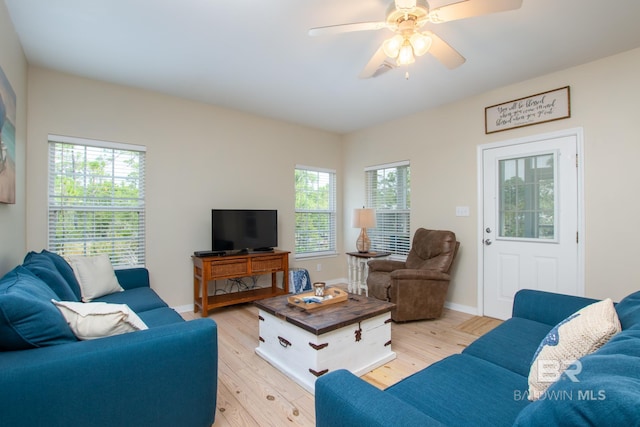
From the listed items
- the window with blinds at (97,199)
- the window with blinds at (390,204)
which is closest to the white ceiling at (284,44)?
the window with blinds at (97,199)

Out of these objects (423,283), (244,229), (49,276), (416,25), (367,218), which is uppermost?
(416,25)

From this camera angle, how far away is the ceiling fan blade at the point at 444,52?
74.9 inches

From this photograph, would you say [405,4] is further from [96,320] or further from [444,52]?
[96,320]

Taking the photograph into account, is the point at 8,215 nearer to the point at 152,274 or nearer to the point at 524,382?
the point at 152,274

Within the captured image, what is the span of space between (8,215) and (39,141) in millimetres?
1037

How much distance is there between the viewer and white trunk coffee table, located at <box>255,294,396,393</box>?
2.00 meters

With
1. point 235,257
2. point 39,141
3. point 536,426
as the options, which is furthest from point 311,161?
point 536,426

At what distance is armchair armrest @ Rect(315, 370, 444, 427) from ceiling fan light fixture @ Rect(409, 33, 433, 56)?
1.93 meters

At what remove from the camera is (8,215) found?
2.18 m

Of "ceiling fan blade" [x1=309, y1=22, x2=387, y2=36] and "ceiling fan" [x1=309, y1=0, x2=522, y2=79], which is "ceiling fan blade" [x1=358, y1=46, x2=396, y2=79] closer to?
"ceiling fan" [x1=309, y1=0, x2=522, y2=79]

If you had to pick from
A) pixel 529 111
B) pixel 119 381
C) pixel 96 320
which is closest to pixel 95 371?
pixel 119 381

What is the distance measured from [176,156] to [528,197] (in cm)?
397

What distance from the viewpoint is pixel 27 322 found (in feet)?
3.84

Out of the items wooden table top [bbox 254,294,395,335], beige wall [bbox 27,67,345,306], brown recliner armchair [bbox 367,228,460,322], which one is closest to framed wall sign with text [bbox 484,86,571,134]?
brown recliner armchair [bbox 367,228,460,322]
